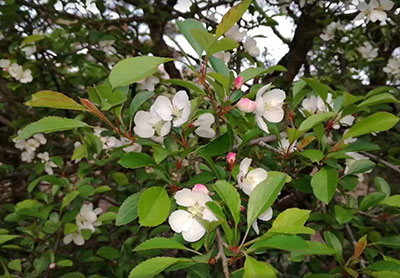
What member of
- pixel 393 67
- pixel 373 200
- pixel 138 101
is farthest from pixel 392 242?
pixel 393 67

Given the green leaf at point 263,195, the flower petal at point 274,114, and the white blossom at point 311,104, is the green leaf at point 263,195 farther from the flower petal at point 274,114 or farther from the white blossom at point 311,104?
the white blossom at point 311,104

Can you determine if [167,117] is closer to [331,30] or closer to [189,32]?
[189,32]

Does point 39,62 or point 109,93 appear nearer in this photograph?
point 109,93

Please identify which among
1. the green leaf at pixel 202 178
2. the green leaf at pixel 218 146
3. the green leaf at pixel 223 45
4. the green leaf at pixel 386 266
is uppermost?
the green leaf at pixel 223 45

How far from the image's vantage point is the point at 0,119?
188 centimetres

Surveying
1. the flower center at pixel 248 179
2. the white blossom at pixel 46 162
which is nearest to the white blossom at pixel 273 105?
the flower center at pixel 248 179

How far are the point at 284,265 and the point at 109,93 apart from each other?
4.99 feet

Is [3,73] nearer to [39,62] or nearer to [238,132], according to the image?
[39,62]

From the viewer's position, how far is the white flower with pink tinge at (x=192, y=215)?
659mm

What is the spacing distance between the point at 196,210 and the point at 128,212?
0.13 meters

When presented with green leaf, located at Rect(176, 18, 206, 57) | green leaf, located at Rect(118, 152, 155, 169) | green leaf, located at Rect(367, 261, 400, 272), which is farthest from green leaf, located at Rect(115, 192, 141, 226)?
green leaf, located at Rect(367, 261, 400, 272)

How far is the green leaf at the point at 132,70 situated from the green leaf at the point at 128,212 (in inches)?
8.6

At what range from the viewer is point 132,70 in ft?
2.04

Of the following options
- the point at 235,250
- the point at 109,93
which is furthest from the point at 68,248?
the point at 235,250
